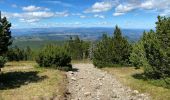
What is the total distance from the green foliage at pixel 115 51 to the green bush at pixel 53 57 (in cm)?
1134

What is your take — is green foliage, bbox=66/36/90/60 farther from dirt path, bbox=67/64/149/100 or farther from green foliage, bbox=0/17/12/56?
dirt path, bbox=67/64/149/100

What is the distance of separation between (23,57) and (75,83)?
373ft

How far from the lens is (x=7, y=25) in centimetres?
4703

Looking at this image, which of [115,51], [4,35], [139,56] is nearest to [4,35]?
[4,35]

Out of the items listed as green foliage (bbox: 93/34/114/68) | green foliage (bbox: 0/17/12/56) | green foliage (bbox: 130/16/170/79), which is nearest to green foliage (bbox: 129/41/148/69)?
green foliage (bbox: 130/16/170/79)

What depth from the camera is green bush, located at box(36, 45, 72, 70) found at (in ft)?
197

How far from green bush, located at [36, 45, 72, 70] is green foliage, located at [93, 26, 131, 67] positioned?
37.2 ft

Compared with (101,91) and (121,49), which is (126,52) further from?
(101,91)

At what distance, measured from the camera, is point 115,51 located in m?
68.1

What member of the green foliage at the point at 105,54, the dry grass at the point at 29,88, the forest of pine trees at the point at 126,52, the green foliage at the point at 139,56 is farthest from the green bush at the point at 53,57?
the green foliage at the point at 139,56

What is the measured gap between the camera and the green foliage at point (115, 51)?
67.7 meters

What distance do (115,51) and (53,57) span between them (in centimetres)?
1571

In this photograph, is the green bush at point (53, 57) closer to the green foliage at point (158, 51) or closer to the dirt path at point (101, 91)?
the dirt path at point (101, 91)

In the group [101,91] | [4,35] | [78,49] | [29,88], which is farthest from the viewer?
[78,49]
